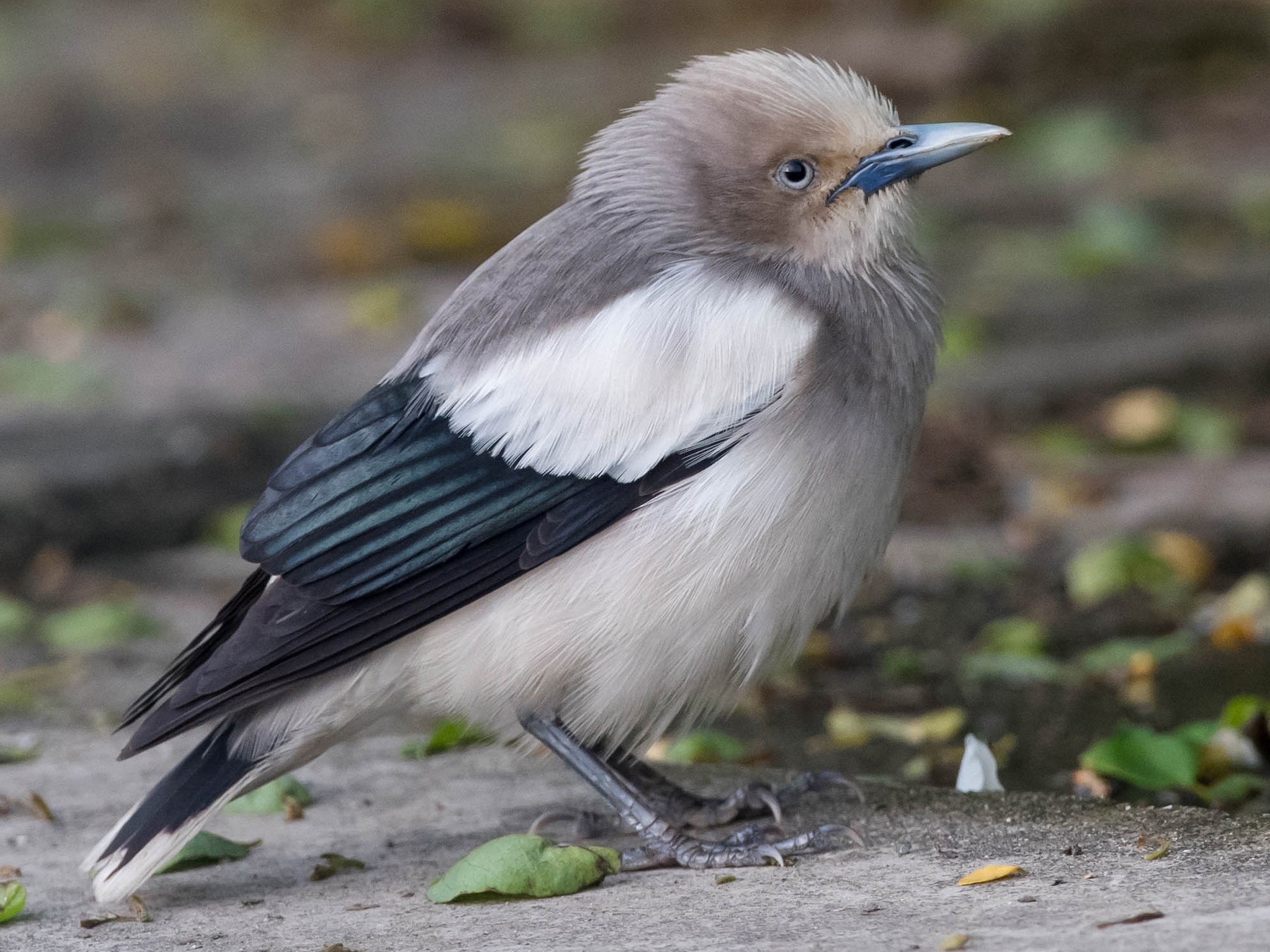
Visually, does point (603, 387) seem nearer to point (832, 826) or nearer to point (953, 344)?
point (832, 826)

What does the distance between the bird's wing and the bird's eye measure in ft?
1.17

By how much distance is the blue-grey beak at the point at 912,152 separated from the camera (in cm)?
390

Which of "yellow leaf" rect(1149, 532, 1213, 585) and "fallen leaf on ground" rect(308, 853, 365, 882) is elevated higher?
"yellow leaf" rect(1149, 532, 1213, 585)

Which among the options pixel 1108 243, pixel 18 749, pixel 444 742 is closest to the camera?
pixel 444 742

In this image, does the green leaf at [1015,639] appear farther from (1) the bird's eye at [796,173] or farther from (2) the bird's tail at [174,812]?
(2) the bird's tail at [174,812]

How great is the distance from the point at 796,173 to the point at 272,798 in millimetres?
2048

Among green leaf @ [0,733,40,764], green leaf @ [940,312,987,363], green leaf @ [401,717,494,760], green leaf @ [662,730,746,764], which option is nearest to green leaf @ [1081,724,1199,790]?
green leaf @ [662,730,746,764]

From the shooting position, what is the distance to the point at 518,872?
351 centimetres

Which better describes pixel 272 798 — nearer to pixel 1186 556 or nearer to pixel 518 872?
pixel 518 872

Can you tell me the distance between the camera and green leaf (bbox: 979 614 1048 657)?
5.28 meters

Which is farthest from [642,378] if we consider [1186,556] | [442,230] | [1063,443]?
[442,230]

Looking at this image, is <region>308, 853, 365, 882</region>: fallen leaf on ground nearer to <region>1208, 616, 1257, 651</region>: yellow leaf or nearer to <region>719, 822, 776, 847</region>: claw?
<region>719, 822, 776, 847</region>: claw

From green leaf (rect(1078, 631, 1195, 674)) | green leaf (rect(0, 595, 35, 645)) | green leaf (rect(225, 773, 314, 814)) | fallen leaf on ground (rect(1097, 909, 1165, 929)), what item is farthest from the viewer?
green leaf (rect(0, 595, 35, 645))

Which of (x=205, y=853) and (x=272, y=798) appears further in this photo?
(x=272, y=798)
